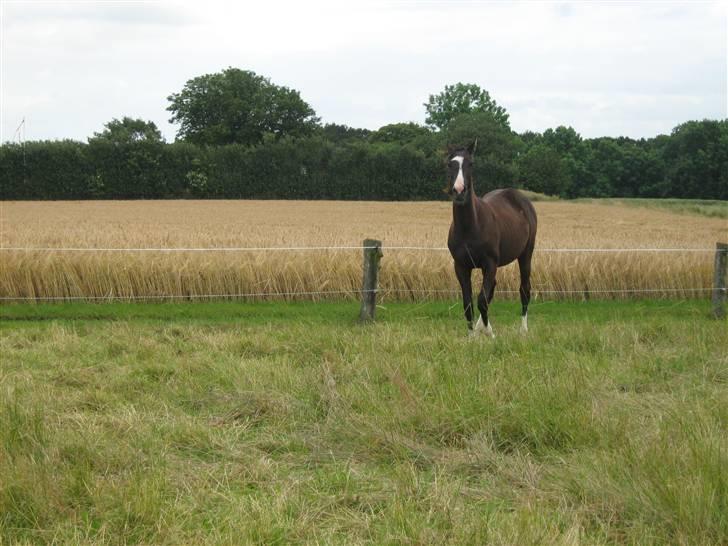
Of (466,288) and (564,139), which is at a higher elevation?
(564,139)

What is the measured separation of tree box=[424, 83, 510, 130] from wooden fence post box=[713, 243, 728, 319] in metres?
73.4

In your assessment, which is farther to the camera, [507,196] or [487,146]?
[487,146]

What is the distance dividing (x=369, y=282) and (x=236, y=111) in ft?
182

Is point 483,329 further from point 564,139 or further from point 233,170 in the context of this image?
point 564,139

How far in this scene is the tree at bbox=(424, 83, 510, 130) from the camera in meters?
83.9

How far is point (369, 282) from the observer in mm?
10867

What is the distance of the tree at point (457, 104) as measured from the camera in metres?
83.9

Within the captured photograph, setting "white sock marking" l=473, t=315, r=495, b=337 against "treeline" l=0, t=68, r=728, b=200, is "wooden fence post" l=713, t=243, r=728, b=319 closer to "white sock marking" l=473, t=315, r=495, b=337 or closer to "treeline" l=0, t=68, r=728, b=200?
"white sock marking" l=473, t=315, r=495, b=337

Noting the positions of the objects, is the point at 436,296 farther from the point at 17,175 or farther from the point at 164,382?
the point at 17,175

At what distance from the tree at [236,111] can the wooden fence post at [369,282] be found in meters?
52.6

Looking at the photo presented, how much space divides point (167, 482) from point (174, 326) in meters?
6.08

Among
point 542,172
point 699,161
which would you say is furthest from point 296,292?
point 699,161

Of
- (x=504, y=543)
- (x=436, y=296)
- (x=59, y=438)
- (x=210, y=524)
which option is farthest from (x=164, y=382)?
(x=436, y=296)

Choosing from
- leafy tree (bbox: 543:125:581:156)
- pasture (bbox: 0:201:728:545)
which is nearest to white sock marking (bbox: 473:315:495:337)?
pasture (bbox: 0:201:728:545)
